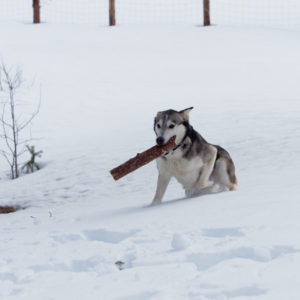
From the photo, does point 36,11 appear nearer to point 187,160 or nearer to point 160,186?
point 160,186

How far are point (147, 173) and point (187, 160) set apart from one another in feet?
12.2

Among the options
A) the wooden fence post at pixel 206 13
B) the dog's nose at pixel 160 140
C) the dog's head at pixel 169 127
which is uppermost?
the wooden fence post at pixel 206 13

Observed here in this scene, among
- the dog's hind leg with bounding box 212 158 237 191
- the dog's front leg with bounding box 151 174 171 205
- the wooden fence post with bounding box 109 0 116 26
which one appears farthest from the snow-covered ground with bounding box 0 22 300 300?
the wooden fence post with bounding box 109 0 116 26

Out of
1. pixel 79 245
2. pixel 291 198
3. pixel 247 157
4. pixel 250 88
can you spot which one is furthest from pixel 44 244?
pixel 250 88

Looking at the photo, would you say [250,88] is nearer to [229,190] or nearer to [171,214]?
[229,190]

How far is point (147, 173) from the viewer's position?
1037 centimetres

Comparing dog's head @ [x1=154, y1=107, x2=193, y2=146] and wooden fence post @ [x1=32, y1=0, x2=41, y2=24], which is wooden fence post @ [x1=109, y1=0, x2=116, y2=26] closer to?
wooden fence post @ [x1=32, y1=0, x2=41, y2=24]

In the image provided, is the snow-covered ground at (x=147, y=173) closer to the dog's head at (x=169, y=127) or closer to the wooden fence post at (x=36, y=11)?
the wooden fence post at (x=36, y=11)

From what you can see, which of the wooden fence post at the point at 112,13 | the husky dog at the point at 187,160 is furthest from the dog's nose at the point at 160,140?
the wooden fence post at the point at 112,13

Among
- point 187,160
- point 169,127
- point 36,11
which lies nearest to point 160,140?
point 169,127

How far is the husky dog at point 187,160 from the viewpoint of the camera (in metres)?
6.52

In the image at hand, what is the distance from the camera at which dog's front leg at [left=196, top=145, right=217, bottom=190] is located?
22.6 feet

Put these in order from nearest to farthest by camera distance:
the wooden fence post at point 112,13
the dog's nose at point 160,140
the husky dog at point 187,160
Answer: the dog's nose at point 160,140, the husky dog at point 187,160, the wooden fence post at point 112,13

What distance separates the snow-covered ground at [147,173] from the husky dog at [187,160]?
1.03 ft
